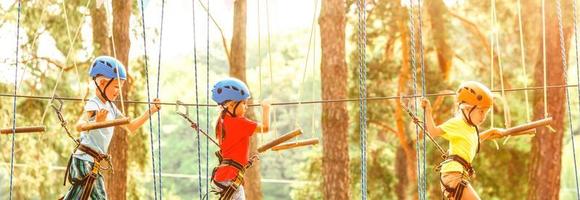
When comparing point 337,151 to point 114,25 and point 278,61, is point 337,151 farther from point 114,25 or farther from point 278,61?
point 278,61

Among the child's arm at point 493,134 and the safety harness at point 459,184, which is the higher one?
the child's arm at point 493,134

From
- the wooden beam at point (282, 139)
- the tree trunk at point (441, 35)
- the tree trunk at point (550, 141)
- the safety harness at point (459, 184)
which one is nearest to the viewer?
the safety harness at point (459, 184)

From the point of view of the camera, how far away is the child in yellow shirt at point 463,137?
4.18m

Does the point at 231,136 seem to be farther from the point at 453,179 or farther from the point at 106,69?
the point at 453,179

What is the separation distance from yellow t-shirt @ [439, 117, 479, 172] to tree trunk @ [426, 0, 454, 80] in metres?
8.08

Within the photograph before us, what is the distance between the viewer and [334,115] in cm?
796

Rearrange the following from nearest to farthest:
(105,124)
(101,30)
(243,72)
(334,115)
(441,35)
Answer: (105,124)
(334,115)
(101,30)
(243,72)
(441,35)

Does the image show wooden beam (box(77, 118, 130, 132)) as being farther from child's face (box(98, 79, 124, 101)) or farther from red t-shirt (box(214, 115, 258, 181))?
red t-shirt (box(214, 115, 258, 181))

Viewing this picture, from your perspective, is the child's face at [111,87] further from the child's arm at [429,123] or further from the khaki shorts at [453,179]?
the khaki shorts at [453,179]

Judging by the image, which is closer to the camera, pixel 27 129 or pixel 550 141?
pixel 27 129

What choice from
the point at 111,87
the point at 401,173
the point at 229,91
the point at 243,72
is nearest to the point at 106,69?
the point at 111,87

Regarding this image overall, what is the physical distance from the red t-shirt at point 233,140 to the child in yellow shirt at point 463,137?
2.93 feet

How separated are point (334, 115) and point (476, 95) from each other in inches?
150

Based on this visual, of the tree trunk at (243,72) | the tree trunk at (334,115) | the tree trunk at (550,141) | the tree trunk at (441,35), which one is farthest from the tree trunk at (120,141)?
the tree trunk at (441,35)
